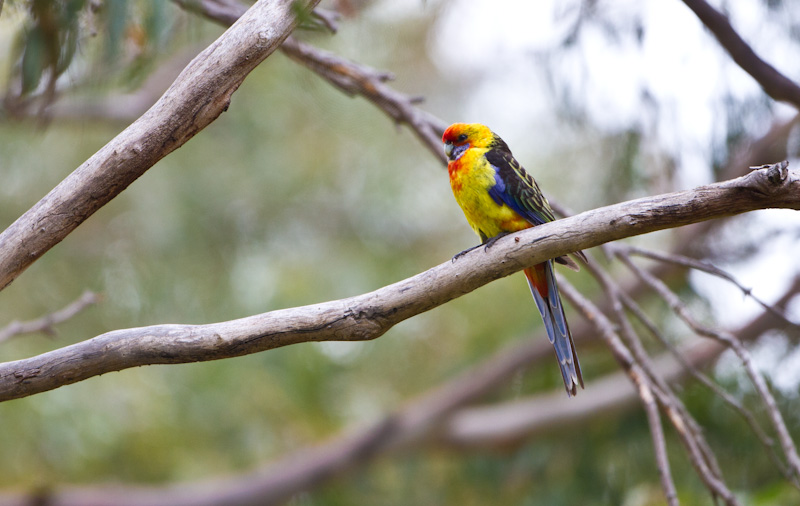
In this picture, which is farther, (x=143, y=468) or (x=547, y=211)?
(x=143, y=468)

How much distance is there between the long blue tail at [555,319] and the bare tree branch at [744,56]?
0.92 metres

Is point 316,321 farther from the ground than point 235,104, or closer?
closer

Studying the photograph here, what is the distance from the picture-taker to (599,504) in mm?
4281

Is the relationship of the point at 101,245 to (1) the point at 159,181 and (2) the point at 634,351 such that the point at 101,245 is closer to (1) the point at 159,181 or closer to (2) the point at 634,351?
(1) the point at 159,181

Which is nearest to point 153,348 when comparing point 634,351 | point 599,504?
point 634,351

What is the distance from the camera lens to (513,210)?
2473 millimetres

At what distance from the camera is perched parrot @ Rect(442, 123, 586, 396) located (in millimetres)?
2438

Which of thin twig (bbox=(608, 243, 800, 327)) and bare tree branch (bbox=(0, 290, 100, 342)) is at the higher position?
bare tree branch (bbox=(0, 290, 100, 342))

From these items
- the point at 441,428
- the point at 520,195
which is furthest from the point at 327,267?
the point at 520,195

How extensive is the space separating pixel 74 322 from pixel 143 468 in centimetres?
130

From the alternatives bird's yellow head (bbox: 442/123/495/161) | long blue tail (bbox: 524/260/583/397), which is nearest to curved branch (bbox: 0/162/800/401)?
long blue tail (bbox: 524/260/583/397)

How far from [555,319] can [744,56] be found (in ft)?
3.54

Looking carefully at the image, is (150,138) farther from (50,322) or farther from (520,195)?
(520,195)

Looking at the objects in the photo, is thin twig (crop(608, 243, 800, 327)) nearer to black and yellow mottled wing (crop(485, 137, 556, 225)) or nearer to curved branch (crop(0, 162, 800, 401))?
black and yellow mottled wing (crop(485, 137, 556, 225))
